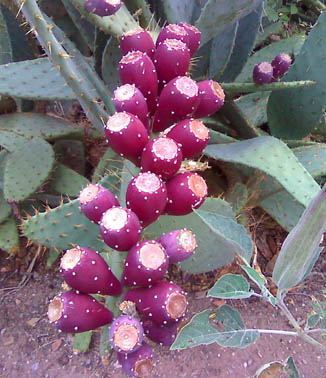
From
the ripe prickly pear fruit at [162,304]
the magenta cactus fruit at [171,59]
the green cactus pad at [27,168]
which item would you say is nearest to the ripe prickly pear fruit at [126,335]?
the ripe prickly pear fruit at [162,304]

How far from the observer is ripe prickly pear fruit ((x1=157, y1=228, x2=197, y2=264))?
1.05 m

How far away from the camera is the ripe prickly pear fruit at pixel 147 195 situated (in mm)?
1027

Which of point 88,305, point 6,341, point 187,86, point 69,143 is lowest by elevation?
point 6,341

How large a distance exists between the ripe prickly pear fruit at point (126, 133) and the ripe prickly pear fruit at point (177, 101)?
0.10 metres

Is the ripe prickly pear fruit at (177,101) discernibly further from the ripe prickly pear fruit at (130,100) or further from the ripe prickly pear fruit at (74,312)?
the ripe prickly pear fruit at (74,312)

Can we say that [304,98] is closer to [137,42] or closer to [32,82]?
[137,42]

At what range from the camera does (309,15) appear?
264cm

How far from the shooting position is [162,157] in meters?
1.05

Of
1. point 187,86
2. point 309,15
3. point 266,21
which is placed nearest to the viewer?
point 187,86

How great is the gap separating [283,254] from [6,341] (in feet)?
3.46

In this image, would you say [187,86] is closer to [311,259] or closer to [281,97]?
[311,259]

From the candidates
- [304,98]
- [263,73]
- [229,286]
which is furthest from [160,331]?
[304,98]

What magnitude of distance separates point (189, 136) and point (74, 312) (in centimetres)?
49

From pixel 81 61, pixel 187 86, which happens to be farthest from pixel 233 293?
pixel 81 61
